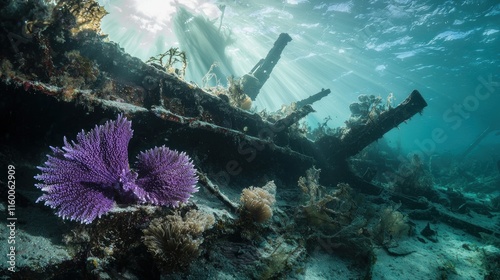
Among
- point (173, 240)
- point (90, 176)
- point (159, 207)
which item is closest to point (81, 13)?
point (90, 176)

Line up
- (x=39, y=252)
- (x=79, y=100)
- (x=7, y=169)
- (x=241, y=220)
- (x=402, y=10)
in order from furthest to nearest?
(x=402, y=10) < (x=241, y=220) < (x=79, y=100) < (x=7, y=169) < (x=39, y=252)

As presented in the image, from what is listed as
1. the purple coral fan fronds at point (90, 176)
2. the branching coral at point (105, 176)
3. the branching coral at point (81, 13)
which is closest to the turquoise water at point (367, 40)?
the branching coral at point (81, 13)

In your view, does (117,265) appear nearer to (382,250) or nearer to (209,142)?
(209,142)

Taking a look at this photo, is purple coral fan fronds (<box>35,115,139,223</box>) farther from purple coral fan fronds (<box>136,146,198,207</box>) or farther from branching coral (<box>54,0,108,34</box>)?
branching coral (<box>54,0,108,34</box>)

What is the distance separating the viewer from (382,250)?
5.61m

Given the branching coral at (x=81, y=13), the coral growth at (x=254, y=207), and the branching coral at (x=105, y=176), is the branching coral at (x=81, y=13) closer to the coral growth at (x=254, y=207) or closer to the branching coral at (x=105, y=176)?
the branching coral at (x=105, y=176)

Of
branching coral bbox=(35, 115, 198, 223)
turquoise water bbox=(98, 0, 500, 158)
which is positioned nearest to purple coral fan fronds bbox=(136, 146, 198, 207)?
branching coral bbox=(35, 115, 198, 223)

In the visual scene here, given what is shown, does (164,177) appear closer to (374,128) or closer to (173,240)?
(173,240)

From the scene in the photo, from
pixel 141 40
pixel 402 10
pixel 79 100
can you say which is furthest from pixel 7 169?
pixel 141 40

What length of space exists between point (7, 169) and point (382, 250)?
6.94 metres

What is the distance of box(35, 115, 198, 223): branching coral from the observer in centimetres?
260

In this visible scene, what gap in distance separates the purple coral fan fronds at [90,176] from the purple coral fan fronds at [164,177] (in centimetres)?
20

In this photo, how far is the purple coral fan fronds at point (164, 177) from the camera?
Result: 3219 millimetres

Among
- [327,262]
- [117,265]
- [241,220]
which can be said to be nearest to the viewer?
[117,265]
